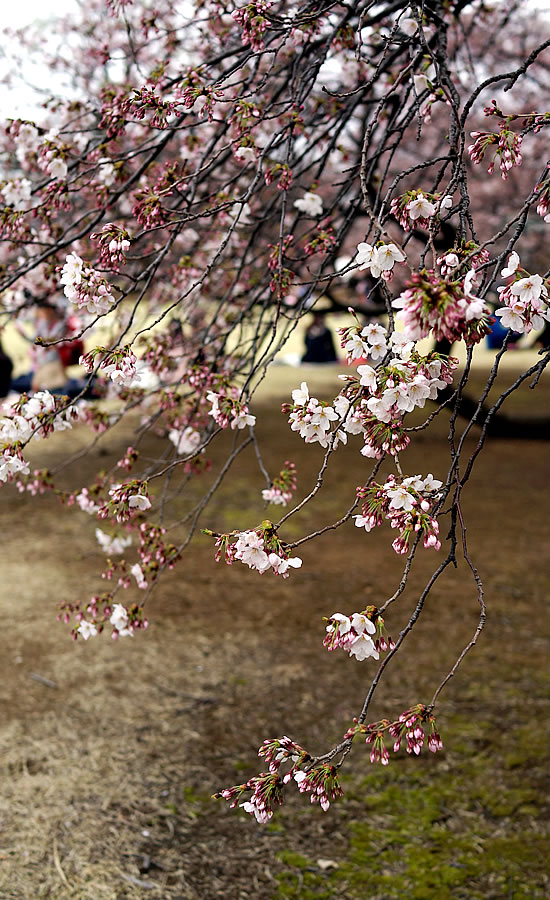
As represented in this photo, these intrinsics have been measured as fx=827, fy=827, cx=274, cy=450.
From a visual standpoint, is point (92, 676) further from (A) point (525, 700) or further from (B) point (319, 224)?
(B) point (319, 224)

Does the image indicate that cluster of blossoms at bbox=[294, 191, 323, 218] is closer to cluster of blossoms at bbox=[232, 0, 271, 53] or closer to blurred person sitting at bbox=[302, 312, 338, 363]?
cluster of blossoms at bbox=[232, 0, 271, 53]

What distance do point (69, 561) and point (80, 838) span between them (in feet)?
7.97

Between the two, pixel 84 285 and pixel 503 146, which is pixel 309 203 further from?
pixel 503 146

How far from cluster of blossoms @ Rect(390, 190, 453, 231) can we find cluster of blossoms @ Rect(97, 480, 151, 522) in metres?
0.82

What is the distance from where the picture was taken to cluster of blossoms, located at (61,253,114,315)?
1744 millimetres

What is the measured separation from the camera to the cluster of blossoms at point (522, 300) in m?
1.25

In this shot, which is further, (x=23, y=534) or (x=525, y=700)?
(x=23, y=534)

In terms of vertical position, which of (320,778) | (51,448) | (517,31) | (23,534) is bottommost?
(320,778)

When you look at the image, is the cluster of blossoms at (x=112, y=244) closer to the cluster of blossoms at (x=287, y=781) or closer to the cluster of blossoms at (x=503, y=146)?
the cluster of blossoms at (x=503, y=146)

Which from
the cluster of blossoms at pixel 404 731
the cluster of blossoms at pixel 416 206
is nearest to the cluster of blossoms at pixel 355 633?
the cluster of blossoms at pixel 404 731

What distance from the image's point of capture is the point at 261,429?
334 inches

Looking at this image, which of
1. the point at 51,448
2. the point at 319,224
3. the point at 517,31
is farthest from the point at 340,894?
the point at 517,31

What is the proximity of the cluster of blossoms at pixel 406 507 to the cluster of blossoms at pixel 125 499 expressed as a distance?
605 millimetres

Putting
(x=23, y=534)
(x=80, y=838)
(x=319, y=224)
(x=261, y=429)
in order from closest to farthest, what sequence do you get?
(x=319, y=224) < (x=80, y=838) < (x=23, y=534) < (x=261, y=429)
